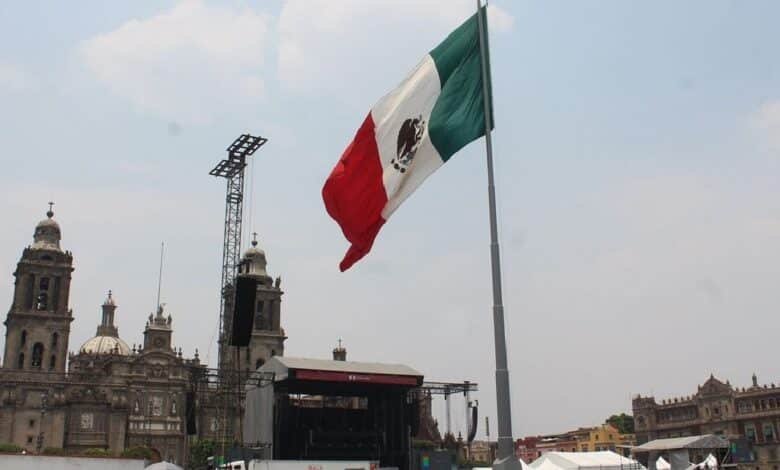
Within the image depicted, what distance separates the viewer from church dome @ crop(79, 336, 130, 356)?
297 ft

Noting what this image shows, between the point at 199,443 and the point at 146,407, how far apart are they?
23.8 feet

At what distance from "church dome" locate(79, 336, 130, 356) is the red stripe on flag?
272 ft

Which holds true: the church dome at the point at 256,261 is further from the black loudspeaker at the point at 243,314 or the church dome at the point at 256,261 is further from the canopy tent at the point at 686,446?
the black loudspeaker at the point at 243,314

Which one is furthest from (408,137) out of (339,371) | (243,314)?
(339,371)

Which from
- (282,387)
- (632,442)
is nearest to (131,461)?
(282,387)

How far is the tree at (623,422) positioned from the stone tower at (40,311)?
85.6 m

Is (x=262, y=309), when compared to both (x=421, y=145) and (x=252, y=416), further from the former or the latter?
(x=421, y=145)

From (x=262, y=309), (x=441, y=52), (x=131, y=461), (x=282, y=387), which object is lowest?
(x=131, y=461)

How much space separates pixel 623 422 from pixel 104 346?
82167 mm

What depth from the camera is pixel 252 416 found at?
147 feet

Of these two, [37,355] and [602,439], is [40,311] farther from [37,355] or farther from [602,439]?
[602,439]

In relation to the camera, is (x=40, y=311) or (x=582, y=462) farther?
(x=40, y=311)

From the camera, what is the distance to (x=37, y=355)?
74188mm

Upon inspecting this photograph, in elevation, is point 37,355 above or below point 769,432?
above
